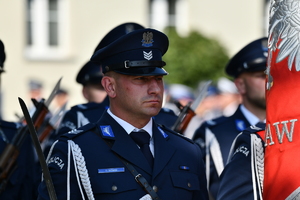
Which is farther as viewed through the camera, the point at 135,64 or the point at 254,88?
the point at 254,88

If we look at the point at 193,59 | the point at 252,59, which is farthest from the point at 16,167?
the point at 193,59

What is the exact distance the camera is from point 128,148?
3.33 m

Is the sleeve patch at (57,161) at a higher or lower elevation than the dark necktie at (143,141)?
lower

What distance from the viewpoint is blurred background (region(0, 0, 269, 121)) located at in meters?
16.5

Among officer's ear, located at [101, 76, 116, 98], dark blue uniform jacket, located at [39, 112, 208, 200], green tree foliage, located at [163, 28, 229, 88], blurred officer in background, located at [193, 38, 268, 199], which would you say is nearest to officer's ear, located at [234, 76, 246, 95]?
blurred officer in background, located at [193, 38, 268, 199]

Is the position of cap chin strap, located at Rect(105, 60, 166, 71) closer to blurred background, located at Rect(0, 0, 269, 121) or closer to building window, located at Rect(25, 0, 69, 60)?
blurred background, located at Rect(0, 0, 269, 121)

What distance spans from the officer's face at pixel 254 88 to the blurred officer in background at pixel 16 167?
1749 mm

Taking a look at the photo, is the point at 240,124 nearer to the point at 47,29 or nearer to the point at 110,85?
the point at 110,85

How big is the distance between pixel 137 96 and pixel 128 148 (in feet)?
0.90

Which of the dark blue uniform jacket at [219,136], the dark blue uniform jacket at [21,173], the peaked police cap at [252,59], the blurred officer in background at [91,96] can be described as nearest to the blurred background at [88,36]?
the blurred officer in background at [91,96]

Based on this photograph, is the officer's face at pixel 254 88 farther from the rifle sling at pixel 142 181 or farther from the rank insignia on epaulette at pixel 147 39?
the rifle sling at pixel 142 181

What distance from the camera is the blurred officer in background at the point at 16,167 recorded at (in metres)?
4.59

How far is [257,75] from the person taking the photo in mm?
5070

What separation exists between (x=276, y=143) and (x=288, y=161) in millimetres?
131
